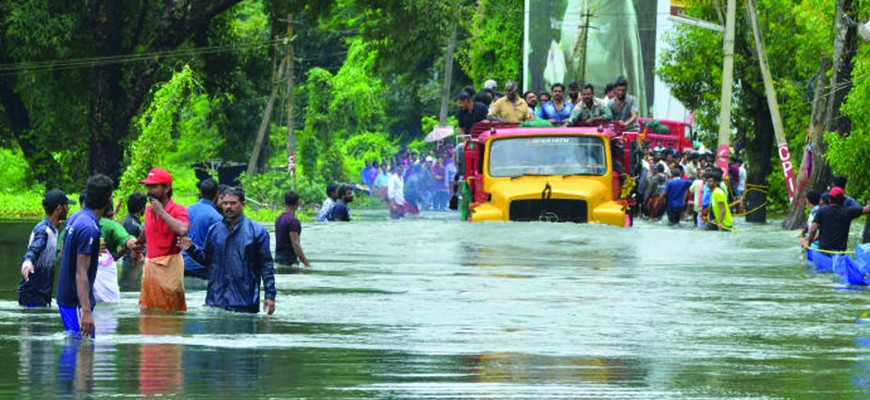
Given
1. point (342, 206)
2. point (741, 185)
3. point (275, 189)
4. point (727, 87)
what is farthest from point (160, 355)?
point (275, 189)

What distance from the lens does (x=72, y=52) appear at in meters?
46.7

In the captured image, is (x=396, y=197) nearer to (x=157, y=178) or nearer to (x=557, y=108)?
(x=557, y=108)

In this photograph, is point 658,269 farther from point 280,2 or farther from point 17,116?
point 17,116

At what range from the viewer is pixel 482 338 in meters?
15.4

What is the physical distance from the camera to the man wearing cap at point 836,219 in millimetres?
24484

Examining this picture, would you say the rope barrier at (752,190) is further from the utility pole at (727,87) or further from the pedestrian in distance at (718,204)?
the pedestrian in distance at (718,204)

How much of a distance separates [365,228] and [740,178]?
59.2ft

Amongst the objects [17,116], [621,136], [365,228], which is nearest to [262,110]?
[17,116]

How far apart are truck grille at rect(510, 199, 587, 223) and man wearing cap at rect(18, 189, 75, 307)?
13786mm

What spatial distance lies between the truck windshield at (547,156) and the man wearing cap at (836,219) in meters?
6.06

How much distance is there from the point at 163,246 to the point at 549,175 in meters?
15.2

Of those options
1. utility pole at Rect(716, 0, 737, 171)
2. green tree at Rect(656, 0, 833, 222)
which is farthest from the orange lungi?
green tree at Rect(656, 0, 833, 222)

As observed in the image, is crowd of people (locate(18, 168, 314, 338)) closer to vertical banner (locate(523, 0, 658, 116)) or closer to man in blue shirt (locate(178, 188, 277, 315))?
man in blue shirt (locate(178, 188, 277, 315))

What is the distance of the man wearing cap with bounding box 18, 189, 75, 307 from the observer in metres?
16.2
